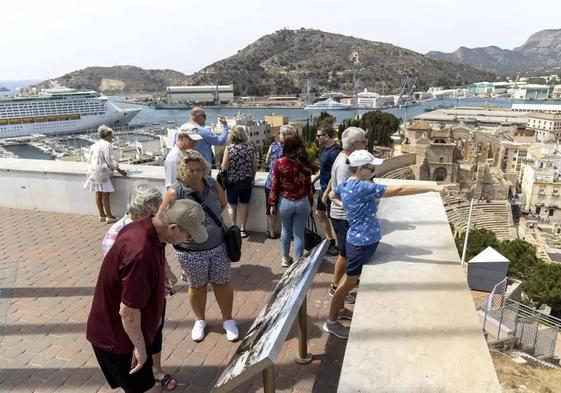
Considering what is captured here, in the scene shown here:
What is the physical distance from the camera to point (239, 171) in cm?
365

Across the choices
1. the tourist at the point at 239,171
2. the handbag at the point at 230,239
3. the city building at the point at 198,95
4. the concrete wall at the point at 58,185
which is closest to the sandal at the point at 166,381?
the handbag at the point at 230,239

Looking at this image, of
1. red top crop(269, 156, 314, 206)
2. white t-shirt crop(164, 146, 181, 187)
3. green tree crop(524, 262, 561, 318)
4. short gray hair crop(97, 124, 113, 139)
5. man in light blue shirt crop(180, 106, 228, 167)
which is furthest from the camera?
green tree crop(524, 262, 561, 318)

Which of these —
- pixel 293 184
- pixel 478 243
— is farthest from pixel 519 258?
pixel 293 184

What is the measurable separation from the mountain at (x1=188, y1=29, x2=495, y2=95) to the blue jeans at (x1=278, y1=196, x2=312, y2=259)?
11019 centimetres

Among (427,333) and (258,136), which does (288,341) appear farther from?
(258,136)

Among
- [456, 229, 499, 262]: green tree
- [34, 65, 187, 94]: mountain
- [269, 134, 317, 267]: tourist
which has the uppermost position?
[34, 65, 187, 94]: mountain

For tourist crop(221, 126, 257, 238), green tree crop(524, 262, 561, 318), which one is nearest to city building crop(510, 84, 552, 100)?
green tree crop(524, 262, 561, 318)

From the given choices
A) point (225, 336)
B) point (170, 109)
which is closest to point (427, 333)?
point (225, 336)

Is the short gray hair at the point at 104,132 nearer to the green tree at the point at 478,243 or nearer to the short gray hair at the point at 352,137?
the short gray hair at the point at 352,137

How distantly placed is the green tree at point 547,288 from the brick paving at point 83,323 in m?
11.7

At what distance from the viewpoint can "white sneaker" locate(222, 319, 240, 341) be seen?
2.47 m

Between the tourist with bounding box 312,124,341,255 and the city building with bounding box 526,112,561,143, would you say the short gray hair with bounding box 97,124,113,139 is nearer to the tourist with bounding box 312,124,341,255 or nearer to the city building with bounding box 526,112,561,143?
the tourist with bounding box 312,124,341,255

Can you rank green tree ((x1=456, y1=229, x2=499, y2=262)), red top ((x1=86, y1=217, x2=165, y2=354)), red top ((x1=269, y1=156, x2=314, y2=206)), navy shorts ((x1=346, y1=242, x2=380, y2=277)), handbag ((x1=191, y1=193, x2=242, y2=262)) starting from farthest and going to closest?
green tree ((x1=456, y1=229, x2=499, y2=262)), red top ((x1=269, y1=156, x2=314, y2=206)), handbag ((x1=191, y1=193, x2=242, y2=262)), navy shorts ((x1=346, y1=242, x2=380, y2=277)), red top ((x1=86, y1=217, x2=165, y2=354))

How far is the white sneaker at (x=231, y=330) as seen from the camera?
8.12 feet
